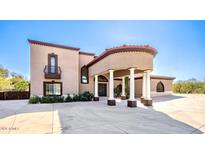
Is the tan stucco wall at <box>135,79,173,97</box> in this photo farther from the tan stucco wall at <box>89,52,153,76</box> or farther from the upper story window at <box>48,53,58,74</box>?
the upper story window at <box>48,53,58,74</box>

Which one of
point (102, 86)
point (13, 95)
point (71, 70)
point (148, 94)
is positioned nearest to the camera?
point (148, 94)

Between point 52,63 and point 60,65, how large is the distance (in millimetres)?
756

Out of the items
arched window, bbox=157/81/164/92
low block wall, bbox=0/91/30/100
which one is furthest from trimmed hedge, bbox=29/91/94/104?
arched window, bbox=157/81/164/92

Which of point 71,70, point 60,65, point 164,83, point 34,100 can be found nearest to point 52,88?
point 34,100

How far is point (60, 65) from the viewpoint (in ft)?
41.2

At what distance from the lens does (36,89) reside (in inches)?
455

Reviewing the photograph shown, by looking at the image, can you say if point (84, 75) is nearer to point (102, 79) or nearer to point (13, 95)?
point (102, 79)

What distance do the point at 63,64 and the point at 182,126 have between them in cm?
1105

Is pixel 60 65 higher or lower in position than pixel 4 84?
higher

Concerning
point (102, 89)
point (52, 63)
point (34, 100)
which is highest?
point (52, 63)

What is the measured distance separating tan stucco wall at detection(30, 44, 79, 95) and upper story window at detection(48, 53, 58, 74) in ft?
0.92
